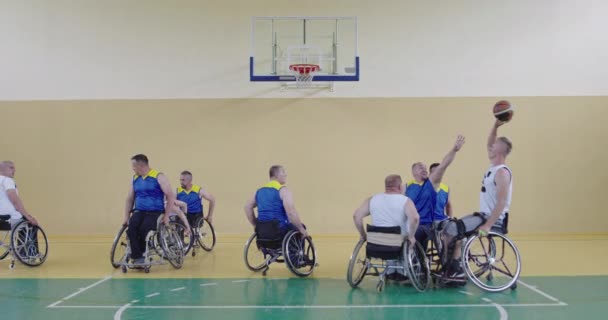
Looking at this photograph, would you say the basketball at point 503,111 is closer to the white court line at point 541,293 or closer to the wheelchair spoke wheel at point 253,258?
the white court line at point 541,293

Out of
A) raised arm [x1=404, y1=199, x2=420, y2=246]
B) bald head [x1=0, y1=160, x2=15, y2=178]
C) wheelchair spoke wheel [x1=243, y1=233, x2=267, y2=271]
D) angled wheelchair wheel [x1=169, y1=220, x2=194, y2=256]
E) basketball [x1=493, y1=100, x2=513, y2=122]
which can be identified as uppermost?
basketball [x1=493, y1=100, x2=513, y2=122]

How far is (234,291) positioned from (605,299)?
3.11m

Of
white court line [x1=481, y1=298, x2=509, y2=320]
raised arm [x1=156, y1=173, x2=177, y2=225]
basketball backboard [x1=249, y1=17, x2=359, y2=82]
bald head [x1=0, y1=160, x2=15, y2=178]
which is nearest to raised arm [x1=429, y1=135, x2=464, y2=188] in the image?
white court line [x1=481, y1=298, x2=509, y2=320]

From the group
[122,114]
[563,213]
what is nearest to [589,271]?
[563,213]

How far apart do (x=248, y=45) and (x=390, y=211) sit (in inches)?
190

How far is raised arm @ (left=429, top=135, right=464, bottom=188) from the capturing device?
4.96m

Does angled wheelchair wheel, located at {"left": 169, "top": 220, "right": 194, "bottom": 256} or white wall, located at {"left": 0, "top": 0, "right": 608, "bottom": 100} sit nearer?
angled wheelchair wheel, located at {"left": 169, "top": 220, "right": 194, "bottom": 256}

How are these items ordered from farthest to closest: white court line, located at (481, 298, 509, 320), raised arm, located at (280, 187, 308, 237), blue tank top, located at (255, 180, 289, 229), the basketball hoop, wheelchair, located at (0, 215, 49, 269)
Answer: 1. the basketball hoop
2. wheelchair, located at (0, 215, 49, 269)
3. blue tank top, located at (255, 180, 289, 229)
4. raised arm, located at (280, 187, 308, 237)
5. white court line, located at (481, 298, 509, 320)

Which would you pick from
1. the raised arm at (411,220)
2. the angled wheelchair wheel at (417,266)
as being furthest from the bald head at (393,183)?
the angled wheelchair wheel at (417,266)

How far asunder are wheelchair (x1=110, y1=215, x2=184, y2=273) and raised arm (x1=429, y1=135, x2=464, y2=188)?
8.91 feet

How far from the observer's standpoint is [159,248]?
615 cm

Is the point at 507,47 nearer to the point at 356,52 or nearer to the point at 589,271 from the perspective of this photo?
the point at 356,52

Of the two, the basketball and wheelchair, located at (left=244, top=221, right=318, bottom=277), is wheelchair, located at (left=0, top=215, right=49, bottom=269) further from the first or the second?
the basketball

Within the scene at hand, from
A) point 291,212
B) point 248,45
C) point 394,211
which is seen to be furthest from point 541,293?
point 248,45
